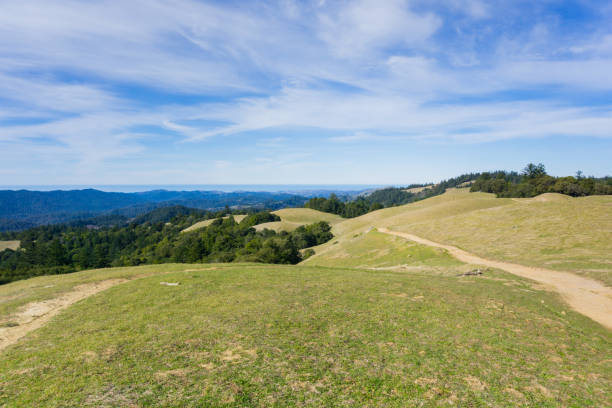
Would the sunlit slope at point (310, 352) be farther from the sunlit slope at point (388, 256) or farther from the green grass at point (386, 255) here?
the green grass at point (386, 255)

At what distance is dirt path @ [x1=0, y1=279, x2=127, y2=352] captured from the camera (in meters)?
13.9

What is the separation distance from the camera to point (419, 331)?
45.5 ft

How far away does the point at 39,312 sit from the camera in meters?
17.1

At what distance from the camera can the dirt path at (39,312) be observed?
13.9 meters

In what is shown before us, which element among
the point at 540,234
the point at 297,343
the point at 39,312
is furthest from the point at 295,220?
the point at 297,343

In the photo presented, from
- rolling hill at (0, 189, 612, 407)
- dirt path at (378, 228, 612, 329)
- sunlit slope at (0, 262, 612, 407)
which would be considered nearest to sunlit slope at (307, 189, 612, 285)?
dirt path at (378, 228, 612, 329)

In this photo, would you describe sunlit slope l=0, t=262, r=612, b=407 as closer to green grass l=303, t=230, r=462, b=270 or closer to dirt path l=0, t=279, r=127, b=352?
dirt path l=0, t=279, r=127, b=352

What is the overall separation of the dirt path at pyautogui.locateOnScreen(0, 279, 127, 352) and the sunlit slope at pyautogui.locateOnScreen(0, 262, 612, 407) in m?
0.91

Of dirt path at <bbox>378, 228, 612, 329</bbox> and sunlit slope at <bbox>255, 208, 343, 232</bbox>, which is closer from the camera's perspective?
dirt path at <bbox>378, 228, 612, 329</bbox>

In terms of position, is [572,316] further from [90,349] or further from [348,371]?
[90,349]

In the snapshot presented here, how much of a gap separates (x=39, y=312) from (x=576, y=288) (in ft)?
125

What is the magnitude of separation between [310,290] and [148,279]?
14190mm

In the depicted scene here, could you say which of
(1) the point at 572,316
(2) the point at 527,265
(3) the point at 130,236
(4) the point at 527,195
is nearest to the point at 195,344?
(1) the point at 572,316

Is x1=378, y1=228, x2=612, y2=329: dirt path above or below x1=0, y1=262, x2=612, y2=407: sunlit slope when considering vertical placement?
below
